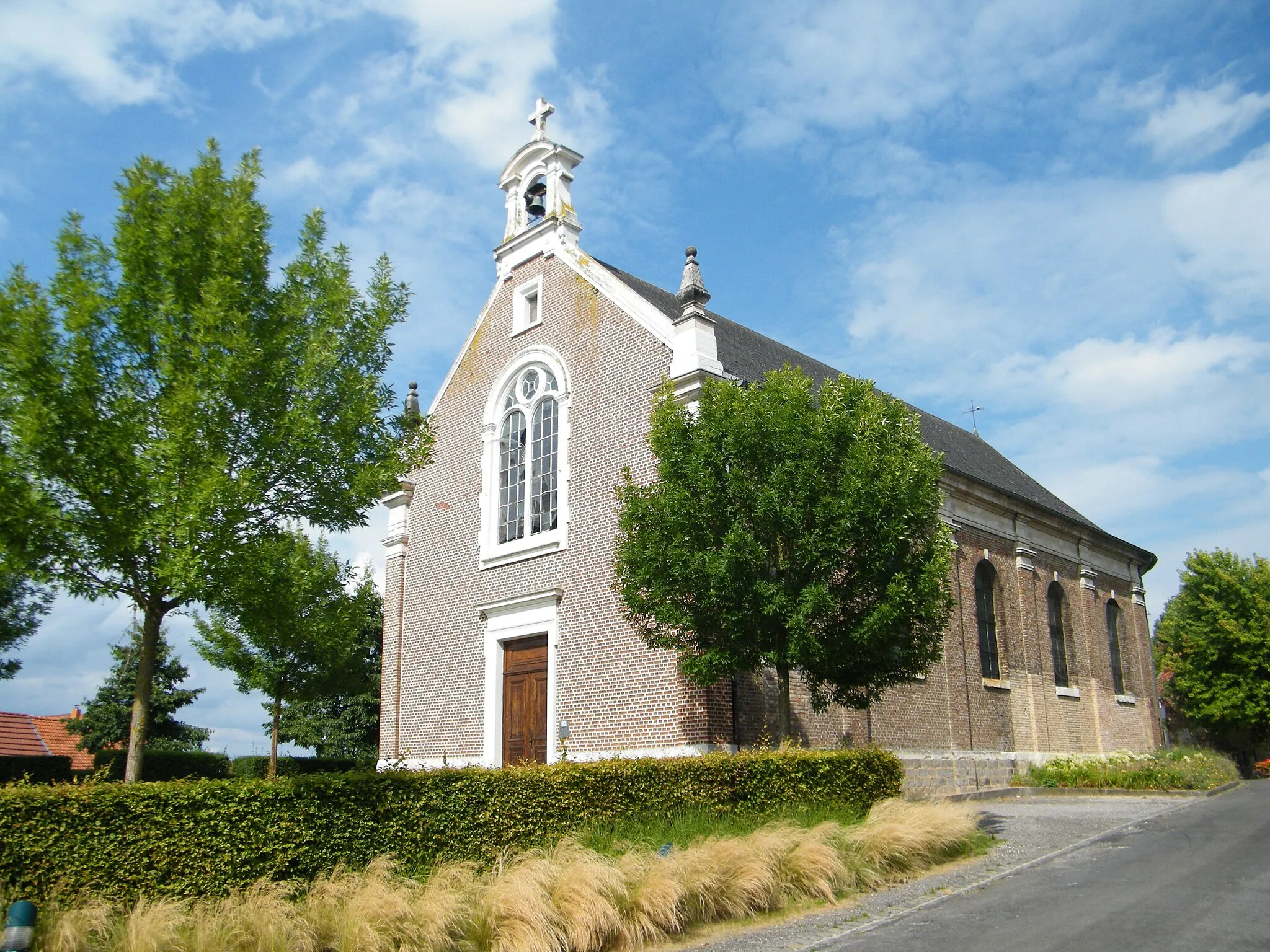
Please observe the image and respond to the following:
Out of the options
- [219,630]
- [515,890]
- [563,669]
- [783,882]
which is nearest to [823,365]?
[563,669]

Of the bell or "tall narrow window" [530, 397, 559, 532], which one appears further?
the bell

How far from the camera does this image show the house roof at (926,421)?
2091 centimetres

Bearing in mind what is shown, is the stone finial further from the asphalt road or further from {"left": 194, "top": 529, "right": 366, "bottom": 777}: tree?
the asphalt road

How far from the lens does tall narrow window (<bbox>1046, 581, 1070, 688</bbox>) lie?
2644 cm

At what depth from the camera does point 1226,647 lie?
32.8 m

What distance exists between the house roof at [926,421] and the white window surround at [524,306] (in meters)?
1.79

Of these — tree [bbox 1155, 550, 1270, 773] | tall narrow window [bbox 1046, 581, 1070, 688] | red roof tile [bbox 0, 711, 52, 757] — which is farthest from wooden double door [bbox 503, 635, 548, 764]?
tree [bbox 1155, 550, 1270, 773]

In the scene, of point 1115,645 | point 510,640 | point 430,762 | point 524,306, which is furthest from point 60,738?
point 1115,645

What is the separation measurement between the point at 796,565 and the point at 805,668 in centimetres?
158

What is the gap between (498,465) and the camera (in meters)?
20.6

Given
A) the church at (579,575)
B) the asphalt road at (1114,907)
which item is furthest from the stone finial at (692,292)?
the asphalt road at (1114,907)

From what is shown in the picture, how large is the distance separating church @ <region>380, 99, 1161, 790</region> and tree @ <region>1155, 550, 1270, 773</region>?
9.35 meters

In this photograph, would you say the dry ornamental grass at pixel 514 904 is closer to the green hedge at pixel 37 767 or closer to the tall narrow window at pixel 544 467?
the tall narrow window at pixel 544 467

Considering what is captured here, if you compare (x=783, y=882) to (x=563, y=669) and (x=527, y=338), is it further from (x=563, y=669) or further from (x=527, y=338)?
(x=527, y=338)
